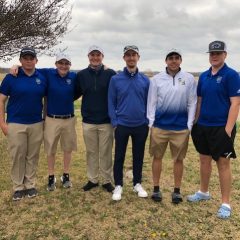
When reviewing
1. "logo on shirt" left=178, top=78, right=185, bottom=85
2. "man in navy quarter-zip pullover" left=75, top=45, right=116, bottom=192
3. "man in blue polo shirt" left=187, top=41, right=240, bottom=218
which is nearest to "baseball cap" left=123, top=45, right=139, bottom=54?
"man in navy quarter-zip pullover" left=75, top=45, right=116, bottom=192

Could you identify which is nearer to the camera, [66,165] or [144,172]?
[66,165]

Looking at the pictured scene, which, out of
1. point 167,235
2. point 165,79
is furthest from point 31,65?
point 167,235

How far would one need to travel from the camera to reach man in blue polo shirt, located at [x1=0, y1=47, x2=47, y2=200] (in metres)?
6.22

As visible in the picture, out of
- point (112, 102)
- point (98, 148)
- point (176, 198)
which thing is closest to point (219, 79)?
point (112, 102)

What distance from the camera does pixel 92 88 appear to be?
661 cm

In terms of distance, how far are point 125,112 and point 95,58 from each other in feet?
3.78

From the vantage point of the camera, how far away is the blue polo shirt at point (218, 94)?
5.62 meters

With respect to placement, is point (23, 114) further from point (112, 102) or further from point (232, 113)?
point (232, 113)

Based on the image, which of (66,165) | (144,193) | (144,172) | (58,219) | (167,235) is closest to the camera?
(167,235)

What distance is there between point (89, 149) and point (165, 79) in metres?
2.05

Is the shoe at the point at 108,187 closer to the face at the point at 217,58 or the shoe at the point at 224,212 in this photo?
the shoe at the point at 224,212

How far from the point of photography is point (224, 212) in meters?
6.09

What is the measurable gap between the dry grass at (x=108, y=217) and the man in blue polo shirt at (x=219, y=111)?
516mm

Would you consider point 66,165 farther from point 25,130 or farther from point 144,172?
point 144,172
